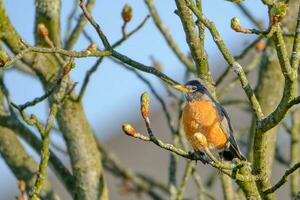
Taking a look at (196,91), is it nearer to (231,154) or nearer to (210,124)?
(210,124)

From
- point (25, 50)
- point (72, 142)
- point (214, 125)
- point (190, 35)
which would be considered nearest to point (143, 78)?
point (72, 142)

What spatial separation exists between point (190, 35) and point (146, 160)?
25.8ft

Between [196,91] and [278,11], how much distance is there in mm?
1305

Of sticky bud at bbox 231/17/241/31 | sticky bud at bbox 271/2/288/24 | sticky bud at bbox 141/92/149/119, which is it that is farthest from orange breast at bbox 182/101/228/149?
sticky bud at bbox 271/2/288/24

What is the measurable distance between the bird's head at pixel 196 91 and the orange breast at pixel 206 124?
38mm

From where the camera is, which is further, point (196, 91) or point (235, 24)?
point (196, 91)

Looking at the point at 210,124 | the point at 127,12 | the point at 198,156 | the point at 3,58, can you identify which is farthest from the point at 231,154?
the point at 3,58

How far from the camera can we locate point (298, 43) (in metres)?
3.37

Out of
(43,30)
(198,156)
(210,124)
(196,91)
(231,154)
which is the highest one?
(43,30)

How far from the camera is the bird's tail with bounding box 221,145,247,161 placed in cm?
439

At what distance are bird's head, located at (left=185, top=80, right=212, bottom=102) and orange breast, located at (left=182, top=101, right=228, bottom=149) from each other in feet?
0.12

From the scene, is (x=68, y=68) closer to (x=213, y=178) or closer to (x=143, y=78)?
(x=143, y=78)

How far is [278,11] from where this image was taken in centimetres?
328

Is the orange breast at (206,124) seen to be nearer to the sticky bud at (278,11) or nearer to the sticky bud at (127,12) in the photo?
the sticky bud at (127,12)
